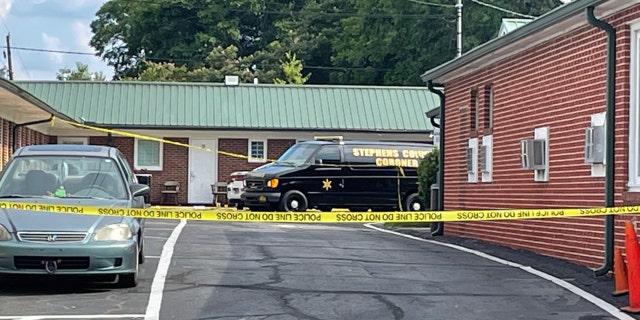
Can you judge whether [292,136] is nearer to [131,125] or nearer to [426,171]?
[131,125]

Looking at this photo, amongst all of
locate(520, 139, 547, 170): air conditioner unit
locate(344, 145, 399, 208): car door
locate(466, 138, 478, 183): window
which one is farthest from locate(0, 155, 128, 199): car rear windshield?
locate(344, 145, 399, 208): car door

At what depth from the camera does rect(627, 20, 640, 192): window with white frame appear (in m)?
11.3

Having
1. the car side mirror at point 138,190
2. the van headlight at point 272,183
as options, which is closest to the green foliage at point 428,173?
the van headlight at point 272,183

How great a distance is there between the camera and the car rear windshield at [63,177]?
→ 35.4ft

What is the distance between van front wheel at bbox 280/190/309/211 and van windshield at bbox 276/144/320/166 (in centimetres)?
79

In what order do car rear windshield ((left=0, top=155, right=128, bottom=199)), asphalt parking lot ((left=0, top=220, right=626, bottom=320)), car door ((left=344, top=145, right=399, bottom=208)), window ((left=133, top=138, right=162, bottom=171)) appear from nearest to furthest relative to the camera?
1. asphalt parking lot ((left=0, top=220, right=626, bottom=320))
2. car rear windshield ((left=0, top=155, right=128, bottom=199))
3. car door ((left=344, top=145, right=399, bottom=208))
4. window ((left=133, top=138, right=162, bottom=171))

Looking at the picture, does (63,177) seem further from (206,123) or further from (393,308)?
(206,123)

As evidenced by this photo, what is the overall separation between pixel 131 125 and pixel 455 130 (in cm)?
1659

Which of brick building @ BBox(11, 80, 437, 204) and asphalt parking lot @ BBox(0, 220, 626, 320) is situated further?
brick building @ BBox(11, 80, 437, 204)

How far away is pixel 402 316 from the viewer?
8844 millimetres

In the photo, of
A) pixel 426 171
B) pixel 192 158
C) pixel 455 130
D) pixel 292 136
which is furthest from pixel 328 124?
pixel 455 130

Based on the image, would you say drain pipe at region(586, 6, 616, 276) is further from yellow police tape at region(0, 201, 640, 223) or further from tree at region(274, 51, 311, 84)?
tree at region(274, 51, 311, 84)

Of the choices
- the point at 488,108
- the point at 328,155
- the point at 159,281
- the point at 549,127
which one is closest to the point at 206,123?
the point at 328,155

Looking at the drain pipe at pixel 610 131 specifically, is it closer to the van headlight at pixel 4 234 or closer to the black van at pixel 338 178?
the van headlight at pixel 4 234
